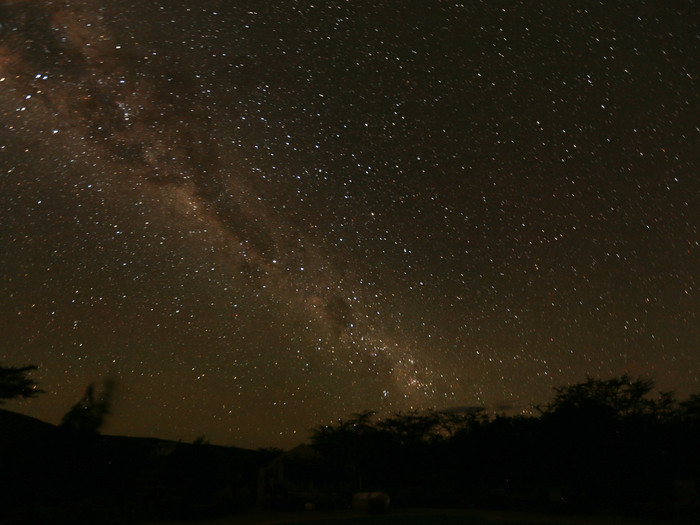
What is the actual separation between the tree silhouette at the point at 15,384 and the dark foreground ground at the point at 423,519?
17.1 feet

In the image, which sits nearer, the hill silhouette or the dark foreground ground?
the hill silhouette

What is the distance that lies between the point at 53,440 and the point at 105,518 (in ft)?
14.6

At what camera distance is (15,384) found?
53.7 feet

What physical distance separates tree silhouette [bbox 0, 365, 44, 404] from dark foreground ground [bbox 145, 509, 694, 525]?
206 inches

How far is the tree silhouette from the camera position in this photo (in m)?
16.3

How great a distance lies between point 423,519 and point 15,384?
1219 centimetres

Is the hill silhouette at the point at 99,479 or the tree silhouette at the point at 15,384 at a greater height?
the tree silhouette at the point at 15,384

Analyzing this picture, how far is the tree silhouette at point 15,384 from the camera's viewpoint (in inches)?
642

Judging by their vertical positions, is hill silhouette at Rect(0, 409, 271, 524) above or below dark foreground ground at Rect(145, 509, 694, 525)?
above

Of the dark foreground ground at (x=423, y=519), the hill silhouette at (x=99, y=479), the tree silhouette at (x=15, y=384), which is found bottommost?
the dark foreground ground at (x=423, y=519)

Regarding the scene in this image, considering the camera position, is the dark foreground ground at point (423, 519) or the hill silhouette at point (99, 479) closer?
the hill silhouette at point (99, 479)

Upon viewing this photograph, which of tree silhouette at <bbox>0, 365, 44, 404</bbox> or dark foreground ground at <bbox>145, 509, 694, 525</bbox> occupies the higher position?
tree silhouette at <bbox>0, 365, 44, 404</bbox>

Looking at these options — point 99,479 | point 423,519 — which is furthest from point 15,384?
point 423,519

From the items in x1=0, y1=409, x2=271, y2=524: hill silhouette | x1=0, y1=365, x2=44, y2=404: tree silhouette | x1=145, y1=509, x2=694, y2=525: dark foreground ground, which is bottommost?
x1=145, y1=509, x2=694, y2=525: dark foreground ground
